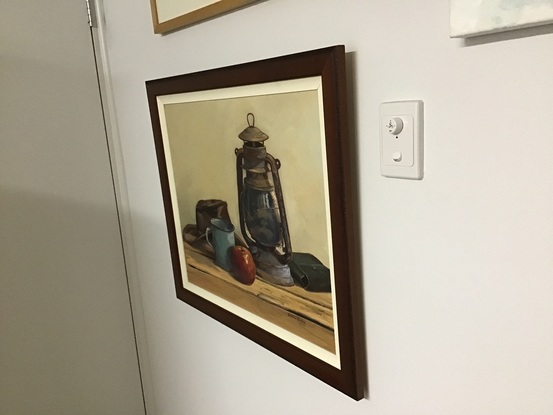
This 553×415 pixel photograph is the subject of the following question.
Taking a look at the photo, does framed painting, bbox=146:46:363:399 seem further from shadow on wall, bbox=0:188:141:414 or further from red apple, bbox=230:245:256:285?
shadow on wall, bbox=0:188:141:414

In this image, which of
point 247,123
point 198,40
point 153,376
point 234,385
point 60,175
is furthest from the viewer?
point 153,376

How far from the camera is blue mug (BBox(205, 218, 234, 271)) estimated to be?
1130mm

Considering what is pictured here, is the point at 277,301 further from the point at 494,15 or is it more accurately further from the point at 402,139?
the point at 494,15

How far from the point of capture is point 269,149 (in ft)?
Answer: 3.11

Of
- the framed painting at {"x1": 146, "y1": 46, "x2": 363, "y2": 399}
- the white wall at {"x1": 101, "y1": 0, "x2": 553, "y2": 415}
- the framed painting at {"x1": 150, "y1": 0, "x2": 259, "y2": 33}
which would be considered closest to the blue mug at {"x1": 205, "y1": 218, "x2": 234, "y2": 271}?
the framed painting at {"x1": 146, "y1": 46, "x2": 363, "y2": 399}

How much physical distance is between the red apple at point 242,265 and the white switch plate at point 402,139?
41 centimetres

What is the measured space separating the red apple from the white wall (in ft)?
0.81

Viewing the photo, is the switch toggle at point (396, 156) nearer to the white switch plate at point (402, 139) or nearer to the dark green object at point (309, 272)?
the white switch plate at point (402, 139)

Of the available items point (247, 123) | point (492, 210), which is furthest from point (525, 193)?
point (247, 123)

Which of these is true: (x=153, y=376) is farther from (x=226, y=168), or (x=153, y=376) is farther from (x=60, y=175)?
(x=226, y=168)

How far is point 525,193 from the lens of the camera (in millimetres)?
605

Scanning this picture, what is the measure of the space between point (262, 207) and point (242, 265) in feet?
0.55

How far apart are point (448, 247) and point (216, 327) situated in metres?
0.76

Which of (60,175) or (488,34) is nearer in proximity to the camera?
(488,34)
